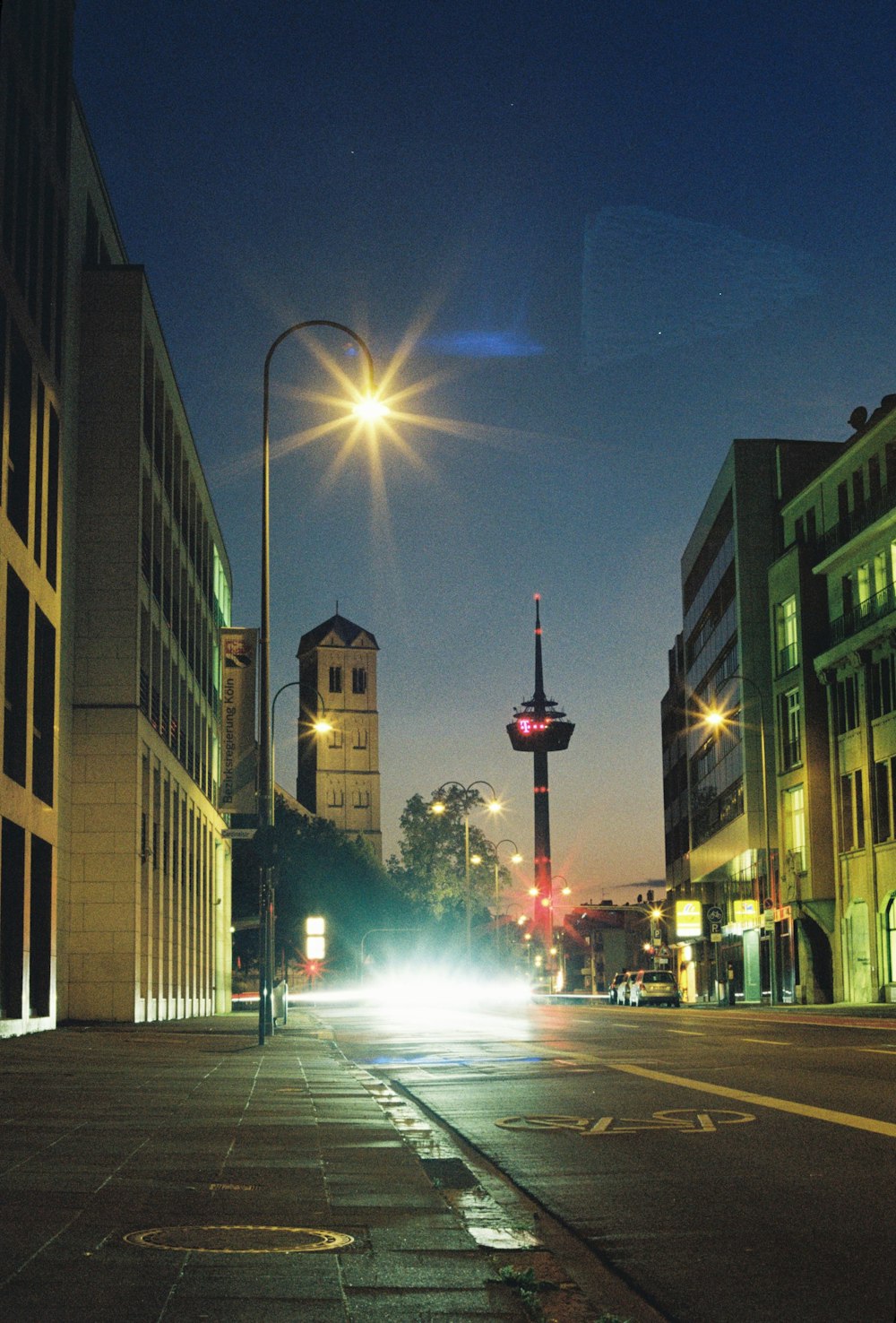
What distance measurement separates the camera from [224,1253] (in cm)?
640

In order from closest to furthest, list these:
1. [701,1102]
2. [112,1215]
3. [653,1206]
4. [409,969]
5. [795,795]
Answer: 1. [112,1215]
2. [653,1206]
3. [701,1102]
4. [795,795]
5. [409,969]

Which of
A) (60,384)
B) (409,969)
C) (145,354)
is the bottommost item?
(409,969)

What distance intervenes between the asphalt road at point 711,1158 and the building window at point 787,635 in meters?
43.9

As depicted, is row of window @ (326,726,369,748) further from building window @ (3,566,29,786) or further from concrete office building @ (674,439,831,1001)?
building window @ (3,566,29,786)

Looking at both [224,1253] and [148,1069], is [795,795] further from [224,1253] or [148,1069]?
[224,1253]

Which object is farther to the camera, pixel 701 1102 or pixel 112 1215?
pixel 701 1102

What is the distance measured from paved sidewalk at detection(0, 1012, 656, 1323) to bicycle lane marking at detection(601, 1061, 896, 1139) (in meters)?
2.94

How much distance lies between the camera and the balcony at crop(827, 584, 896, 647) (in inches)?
2185

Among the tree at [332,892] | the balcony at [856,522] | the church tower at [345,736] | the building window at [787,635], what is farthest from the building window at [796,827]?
the church tower at [345,736]

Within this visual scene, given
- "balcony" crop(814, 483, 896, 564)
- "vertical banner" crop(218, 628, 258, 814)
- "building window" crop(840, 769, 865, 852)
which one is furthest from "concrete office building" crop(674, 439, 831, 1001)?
"vertical banner" crop(218, 628, 258, 814)

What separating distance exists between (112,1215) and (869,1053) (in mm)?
14844

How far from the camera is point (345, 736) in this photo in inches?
6973

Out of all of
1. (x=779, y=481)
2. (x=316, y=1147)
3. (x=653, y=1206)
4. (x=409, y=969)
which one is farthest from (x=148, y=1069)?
(x=409, y=969)

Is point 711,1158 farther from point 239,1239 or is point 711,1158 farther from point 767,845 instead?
point 767,845
